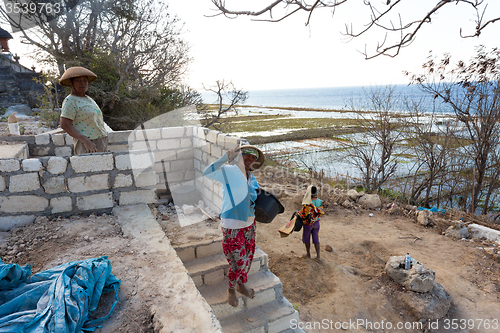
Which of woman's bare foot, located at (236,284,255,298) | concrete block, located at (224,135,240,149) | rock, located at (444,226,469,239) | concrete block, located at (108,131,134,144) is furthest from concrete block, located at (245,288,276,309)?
rock, located at (444,226,469,239)

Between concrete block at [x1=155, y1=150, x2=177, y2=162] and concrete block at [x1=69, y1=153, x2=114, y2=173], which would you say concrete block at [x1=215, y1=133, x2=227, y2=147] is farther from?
concrete block at [x1=69, y1=153, x2=114, y2=173]

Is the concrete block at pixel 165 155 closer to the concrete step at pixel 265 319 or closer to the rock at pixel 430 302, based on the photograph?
the concrete step at pixel 265 319

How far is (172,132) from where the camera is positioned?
5.83 m

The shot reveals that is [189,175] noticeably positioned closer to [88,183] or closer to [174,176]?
[174,176]

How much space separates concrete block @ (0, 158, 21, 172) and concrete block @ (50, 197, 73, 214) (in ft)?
1.79

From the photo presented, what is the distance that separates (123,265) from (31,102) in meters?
18.7

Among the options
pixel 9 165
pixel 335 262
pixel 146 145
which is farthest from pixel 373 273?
pixel 9 165

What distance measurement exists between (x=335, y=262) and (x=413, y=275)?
4.62 feet

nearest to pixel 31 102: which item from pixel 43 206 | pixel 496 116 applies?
pixel 43 206

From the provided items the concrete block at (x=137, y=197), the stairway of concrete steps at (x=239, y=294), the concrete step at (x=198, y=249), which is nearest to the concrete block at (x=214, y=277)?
the stairway of concrete steps at (x=239, y=294)

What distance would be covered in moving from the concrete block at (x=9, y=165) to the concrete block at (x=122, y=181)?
41.7 inches

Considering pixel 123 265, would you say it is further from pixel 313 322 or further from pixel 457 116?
pixel 457 116

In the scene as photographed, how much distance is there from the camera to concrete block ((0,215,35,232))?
10.9 feet

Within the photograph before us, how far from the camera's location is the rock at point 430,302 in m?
4.17
